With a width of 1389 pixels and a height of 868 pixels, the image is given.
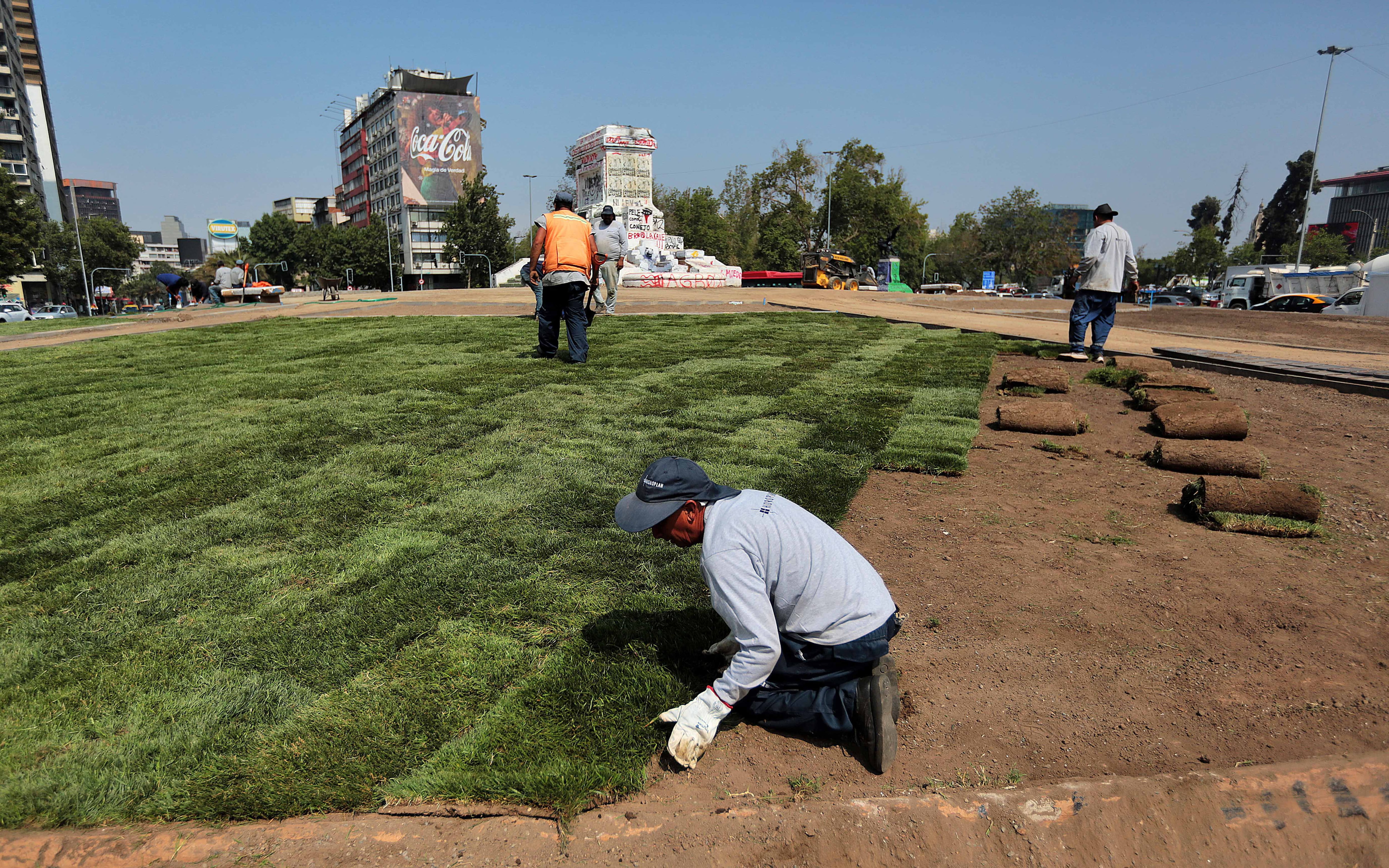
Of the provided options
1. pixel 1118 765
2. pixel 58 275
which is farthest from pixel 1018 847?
pixel 58 275

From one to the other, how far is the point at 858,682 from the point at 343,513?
10.4ft

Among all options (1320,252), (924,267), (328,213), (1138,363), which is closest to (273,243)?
(328,213)

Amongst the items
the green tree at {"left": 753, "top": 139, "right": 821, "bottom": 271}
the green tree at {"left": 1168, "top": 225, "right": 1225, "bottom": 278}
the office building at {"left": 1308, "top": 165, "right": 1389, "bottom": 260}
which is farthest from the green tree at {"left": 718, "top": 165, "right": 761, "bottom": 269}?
the office building at {"left": 1308, "top": 165, "right": 1389, "bottom": 260}

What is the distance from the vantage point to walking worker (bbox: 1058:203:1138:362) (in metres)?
9.12

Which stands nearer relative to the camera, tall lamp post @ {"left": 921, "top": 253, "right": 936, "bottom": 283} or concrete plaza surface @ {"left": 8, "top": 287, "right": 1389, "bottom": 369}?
concrete plaza surface @ {"left": 8, "top": 287, "right": 1389, "bottom": 369}

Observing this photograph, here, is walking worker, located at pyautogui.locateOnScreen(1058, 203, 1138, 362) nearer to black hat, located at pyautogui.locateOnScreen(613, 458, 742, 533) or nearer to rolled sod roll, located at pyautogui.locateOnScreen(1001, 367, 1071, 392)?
rolled sod roll, located at pyautogui.locateOnScreen(1001, 367, 1071, 392)

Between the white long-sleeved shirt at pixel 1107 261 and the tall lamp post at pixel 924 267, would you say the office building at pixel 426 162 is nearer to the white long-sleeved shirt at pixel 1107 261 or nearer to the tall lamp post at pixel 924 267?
the tall lamp post at pixel 924 267

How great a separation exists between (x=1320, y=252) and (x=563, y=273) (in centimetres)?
8453

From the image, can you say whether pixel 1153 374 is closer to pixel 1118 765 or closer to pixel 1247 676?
pixel 1247 676

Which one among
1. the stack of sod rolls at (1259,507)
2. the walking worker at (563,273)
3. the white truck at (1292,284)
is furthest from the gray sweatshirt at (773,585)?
the white truck at (1292,284)

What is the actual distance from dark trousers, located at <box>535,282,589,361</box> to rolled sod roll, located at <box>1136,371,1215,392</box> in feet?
18.8

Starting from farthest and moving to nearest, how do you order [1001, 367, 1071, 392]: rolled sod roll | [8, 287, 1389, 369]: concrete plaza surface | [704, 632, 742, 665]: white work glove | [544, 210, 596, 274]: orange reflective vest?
[8, 287, 1389, 369]: concrete plaza surface, [544, 210, 596, 274]: orange reflective vest, [1001, 367, 1071, 392]: rolled sod roll, [704, 632, 742, 665]: white work glove

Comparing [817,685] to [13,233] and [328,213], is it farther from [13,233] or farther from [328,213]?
[328,213]

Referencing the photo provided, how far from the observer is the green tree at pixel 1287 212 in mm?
71562
